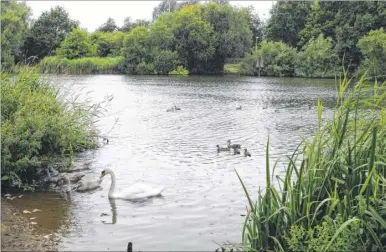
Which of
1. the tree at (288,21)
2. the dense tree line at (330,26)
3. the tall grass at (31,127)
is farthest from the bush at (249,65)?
the tall grass at (31,127)

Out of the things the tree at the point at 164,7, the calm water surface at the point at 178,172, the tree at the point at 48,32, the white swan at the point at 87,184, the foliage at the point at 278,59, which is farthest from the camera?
the tree at the point at 164,7

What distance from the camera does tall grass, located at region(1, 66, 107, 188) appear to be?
383 inches

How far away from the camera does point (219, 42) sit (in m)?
74.4

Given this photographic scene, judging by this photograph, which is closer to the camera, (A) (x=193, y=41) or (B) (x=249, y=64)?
(B) (x=249, y=64)

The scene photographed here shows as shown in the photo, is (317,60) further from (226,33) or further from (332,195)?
(332,195)

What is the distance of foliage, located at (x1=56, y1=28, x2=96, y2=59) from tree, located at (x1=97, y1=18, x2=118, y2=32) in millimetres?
21797

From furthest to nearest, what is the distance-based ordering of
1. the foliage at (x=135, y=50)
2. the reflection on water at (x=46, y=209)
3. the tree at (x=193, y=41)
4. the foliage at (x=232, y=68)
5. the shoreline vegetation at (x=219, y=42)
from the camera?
1. the foliage at (x=232, y=68)
2. the tree at (x=193, y=41)
3. the foliage at (x=135, y=50)
4. the shoreline vegetation at (x=219, y=42)
5. the reflection on water at (x=46, y=209)

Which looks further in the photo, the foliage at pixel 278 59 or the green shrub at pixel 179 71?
the green shrub at pixel 179 71

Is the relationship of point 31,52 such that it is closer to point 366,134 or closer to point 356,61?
point 356,61

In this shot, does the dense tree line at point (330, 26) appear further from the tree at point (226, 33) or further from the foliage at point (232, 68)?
the foliage at point (232, 68)

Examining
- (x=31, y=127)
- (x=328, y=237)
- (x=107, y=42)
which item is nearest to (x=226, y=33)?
(x=107, y=42)

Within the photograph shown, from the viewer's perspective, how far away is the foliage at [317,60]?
6412cm

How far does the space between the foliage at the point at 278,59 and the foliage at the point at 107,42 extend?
960 inches

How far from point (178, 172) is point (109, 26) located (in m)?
91.0
